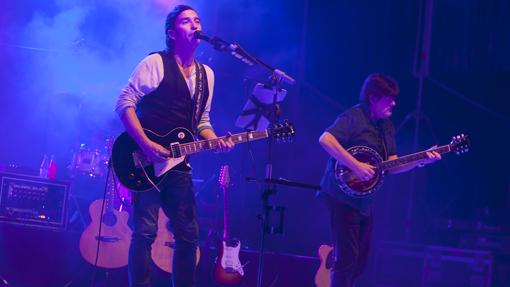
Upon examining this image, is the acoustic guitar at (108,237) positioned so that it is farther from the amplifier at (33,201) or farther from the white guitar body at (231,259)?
the white guitar body at (231,259)

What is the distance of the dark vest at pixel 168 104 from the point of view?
424cm

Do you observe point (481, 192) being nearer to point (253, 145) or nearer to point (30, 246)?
point (253, 145)

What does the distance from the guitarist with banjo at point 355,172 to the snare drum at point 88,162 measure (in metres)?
3.22

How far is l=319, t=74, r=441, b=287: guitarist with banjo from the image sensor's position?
16.0 ft

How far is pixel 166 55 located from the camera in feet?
14.4

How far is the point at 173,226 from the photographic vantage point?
165 inches

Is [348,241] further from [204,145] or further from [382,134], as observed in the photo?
[204,145]

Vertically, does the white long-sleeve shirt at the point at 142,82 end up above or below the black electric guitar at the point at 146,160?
above

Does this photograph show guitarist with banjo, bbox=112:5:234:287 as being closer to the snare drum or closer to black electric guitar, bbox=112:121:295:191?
black electric guitar, bbox=112:121:295:191

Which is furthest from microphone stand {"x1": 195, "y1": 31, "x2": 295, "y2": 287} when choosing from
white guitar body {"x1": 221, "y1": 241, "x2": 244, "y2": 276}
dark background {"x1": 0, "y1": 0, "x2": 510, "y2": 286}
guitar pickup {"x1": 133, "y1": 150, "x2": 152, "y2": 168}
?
dark background {"x1": 0, "y1": 0, "x2": 510, "y2": 286}

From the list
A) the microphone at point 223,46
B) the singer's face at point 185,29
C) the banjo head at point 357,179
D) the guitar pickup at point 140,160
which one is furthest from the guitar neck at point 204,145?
the banjo head at point 357,179

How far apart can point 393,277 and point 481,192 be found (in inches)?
60.3

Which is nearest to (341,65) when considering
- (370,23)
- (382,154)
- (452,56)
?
(370,23)

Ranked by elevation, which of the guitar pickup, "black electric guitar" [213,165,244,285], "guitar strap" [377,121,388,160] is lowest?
"black electric guitar" [213,165,244,285]
